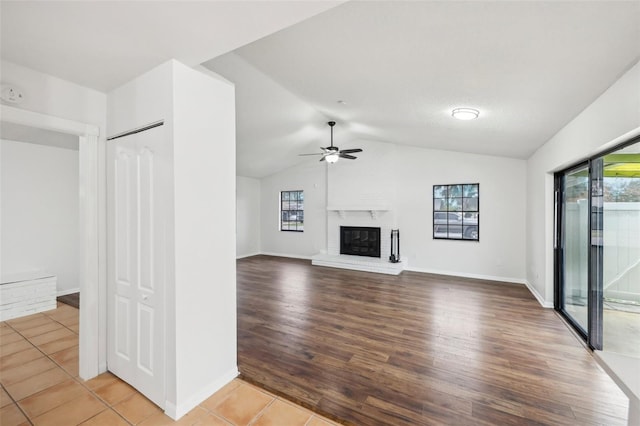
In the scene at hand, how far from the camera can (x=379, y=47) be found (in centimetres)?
221

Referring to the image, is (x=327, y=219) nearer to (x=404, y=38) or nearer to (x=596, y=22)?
(x=404, y=38)

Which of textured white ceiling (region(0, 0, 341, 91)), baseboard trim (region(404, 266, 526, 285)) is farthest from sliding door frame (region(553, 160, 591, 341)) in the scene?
textured white ceiling (region(0, 0, 341, 91))

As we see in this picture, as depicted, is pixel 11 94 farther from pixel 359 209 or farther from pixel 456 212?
pixel 456 212

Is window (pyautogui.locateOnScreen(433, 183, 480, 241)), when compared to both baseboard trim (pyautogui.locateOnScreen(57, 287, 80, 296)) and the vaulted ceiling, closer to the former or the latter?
the vaulted ceiling

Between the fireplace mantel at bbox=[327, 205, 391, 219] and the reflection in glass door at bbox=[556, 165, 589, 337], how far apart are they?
11.0 ft

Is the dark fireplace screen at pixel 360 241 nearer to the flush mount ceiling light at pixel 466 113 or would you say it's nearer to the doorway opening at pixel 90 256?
the flush mount ceiling light at pixel 466 113

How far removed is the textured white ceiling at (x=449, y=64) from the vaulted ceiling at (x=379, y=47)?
11mm

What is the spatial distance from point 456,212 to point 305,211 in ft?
13.4

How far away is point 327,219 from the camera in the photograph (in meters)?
7.80

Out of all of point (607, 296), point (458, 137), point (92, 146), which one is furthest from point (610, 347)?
point (92, 146)

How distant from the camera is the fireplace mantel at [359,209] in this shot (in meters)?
6.76

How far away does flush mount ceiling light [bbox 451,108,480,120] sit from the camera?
3150mm

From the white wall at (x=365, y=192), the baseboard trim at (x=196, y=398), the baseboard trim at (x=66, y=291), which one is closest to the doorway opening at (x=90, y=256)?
the baseboard trim at (x=196, y=398)

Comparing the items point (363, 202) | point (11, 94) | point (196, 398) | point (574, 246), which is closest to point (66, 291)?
point (11, 94)
